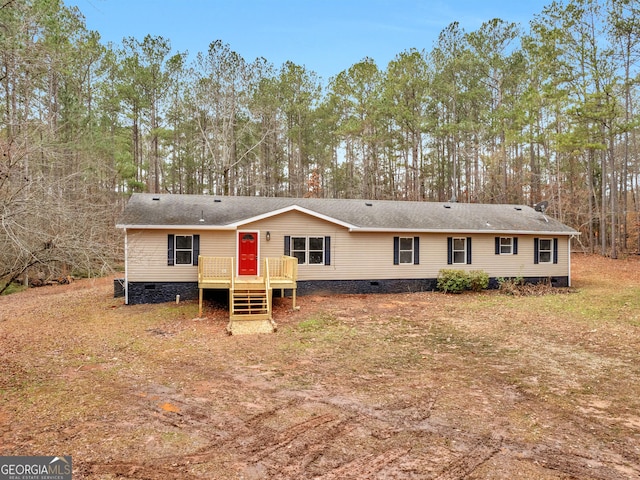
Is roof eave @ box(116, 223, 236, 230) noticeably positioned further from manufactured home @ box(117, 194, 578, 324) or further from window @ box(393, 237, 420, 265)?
window @ box(393, 237, 420, 265)

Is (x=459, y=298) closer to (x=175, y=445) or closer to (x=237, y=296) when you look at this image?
(x=237, y=296)

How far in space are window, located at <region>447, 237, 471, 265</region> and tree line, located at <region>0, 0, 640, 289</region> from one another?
9966 mm

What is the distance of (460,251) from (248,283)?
9.27 metres

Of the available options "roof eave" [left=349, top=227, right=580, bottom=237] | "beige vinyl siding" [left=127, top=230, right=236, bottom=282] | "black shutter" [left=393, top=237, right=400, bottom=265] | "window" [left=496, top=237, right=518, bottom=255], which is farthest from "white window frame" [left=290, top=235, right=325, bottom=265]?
"window" [left=496, top=237, right=518, bottom=255]

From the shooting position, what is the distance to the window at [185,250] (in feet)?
44.7

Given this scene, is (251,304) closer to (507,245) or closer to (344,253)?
(344,253)

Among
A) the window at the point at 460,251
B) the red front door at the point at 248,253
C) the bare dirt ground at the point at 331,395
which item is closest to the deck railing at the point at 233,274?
the red front door at the point at 248,253

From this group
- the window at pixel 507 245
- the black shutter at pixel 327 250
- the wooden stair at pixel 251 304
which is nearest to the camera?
the wooden stair at pixel 251 304

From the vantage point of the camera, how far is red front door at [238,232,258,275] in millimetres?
14141

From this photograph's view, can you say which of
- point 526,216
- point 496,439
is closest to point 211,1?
point 496,439

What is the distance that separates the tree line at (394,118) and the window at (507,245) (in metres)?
8.94

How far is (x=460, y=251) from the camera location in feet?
53.3

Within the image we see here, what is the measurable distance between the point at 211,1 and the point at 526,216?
16203mm

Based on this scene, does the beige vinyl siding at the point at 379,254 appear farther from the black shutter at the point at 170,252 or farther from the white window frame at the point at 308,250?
the black shutter at the point at 170,252
